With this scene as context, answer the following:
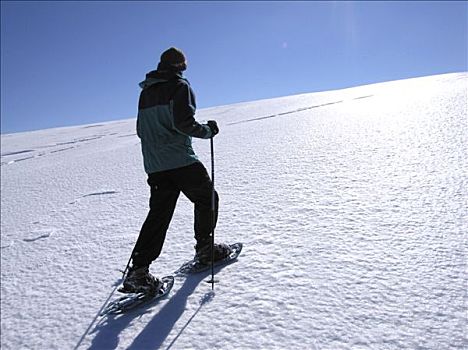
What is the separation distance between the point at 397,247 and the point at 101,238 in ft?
9.11

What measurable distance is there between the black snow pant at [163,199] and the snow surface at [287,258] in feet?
1.13

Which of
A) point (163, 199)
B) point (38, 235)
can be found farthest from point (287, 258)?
point (38, 235)

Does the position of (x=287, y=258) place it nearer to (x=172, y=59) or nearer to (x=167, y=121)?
(x=167, y=121)

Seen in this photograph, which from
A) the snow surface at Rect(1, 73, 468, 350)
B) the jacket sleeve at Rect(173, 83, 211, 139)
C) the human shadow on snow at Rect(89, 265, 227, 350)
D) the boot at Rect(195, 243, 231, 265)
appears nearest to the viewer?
the snow surface at Rect(1, 73, 468, 350)

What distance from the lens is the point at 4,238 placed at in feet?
13.6

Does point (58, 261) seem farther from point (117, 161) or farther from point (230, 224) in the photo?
point (117, 161)

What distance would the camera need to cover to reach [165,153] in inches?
96.0

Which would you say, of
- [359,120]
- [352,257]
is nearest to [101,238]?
[352,257]

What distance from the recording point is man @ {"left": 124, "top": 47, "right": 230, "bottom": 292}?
2330 millimetres

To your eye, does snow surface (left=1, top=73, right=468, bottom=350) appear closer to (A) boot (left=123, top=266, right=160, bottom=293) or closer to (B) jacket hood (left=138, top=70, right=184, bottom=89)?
(A) boot (left=123, top=266, right=160, bottom=293)

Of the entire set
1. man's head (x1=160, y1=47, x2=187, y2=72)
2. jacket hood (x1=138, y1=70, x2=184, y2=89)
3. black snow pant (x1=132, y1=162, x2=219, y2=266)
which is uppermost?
man's head (x1=160, y1=47, x2=187, y2=72)

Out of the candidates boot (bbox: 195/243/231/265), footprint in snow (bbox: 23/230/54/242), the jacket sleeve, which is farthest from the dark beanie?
footprint in snow (bbox: 23/230/54/242)

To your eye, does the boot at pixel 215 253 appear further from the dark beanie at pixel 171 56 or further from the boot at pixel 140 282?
the dark beanie at pixel 171 56

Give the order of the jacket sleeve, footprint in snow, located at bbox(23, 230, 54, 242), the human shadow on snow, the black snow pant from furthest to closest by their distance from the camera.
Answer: footprint in snow, located at bbox(23, 230, 54, 242)
the black snow pant
the jacket sleeve
the human shadow on snow
